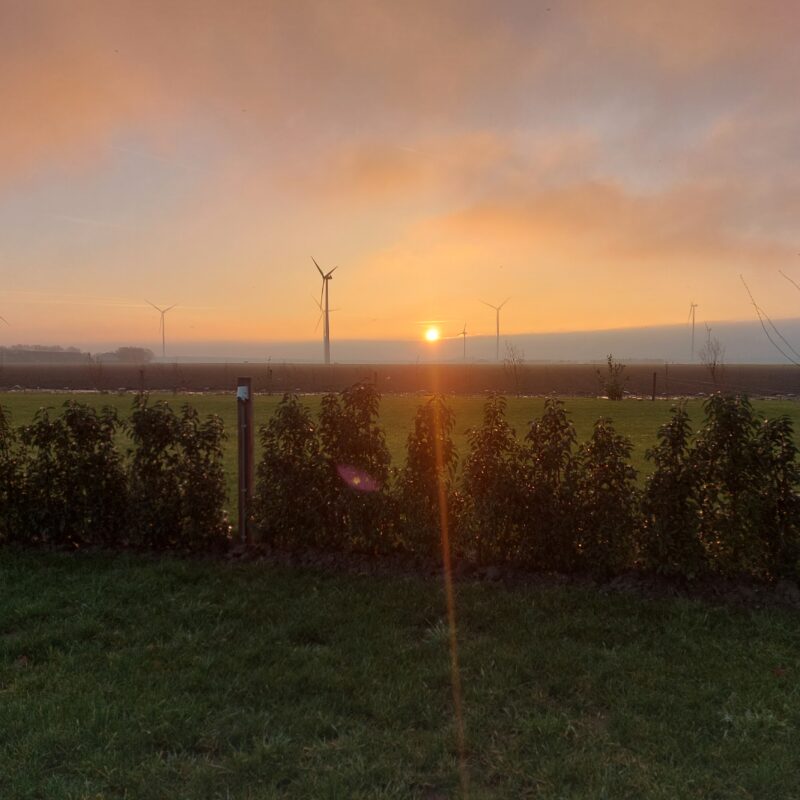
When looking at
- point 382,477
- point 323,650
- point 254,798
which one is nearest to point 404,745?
point 254,798

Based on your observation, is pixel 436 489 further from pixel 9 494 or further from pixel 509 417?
pixel 509 417

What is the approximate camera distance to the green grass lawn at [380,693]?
3023 mm

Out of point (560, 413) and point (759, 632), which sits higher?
point (560, 413)

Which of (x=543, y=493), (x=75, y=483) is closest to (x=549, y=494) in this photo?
(x=543, y=493)

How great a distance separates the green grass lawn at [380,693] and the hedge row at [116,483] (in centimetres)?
95

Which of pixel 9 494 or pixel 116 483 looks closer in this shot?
pixel 116 483

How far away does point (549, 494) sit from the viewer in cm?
557

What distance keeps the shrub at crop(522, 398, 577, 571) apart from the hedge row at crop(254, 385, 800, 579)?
1cm

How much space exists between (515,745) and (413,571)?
8.74 feet

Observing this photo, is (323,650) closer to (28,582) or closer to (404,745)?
(404,745)

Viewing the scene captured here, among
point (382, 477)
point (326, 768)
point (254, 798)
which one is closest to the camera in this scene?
point (254, 798)

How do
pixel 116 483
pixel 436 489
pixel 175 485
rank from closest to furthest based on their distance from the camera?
pixel 436 489, pixel 175 485, pixel 116 483

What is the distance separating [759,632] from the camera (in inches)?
179

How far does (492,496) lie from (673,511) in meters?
1.47
